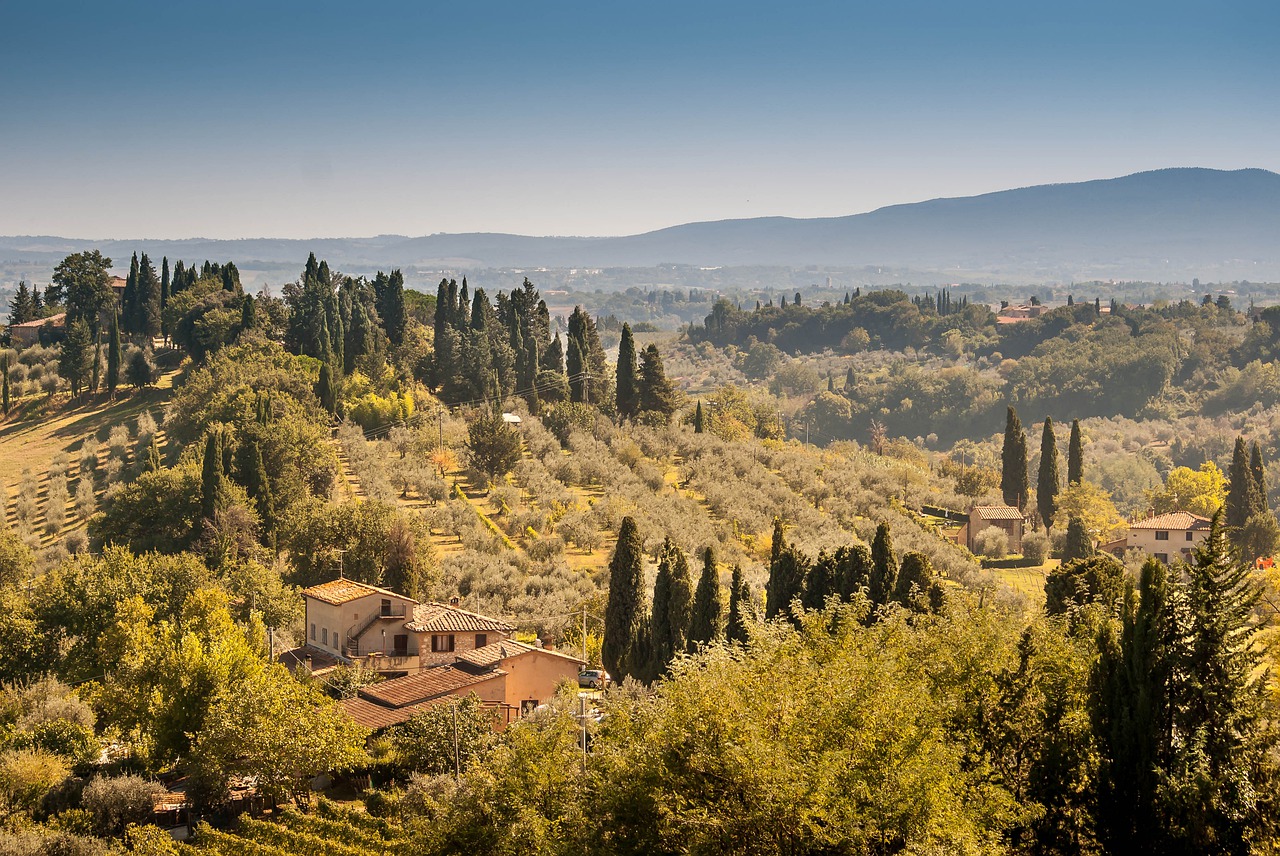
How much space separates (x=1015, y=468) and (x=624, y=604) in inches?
1449

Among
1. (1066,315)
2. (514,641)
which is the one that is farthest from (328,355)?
(1066,315)

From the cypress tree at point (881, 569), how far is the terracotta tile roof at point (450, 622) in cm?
1093

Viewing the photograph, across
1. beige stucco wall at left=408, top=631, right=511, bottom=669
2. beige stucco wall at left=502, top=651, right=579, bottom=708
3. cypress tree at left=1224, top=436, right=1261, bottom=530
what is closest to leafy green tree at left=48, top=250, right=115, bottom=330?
beige stucco wall at left=408, top=631, right=511, bottom=669

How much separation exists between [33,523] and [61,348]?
24651 mm

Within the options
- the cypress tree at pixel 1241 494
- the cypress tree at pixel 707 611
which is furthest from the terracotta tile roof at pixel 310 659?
the cypress tree at pixel 1241 494

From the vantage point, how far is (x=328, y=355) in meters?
66.1

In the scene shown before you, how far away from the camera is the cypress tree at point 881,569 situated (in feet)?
115

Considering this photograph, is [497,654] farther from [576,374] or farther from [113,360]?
[113,360]

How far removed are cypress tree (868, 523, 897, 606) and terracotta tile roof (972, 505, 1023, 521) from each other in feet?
96.1

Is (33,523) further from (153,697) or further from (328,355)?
(153,697)

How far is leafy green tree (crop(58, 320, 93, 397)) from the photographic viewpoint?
7062 cm

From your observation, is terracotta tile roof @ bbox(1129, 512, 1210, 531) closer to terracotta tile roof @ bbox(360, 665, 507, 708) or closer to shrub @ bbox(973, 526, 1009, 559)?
shrub @ bbox(973, 526, 1009, 559)

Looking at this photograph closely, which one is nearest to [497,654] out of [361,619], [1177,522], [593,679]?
[593,679]

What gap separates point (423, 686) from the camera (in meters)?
33.4
